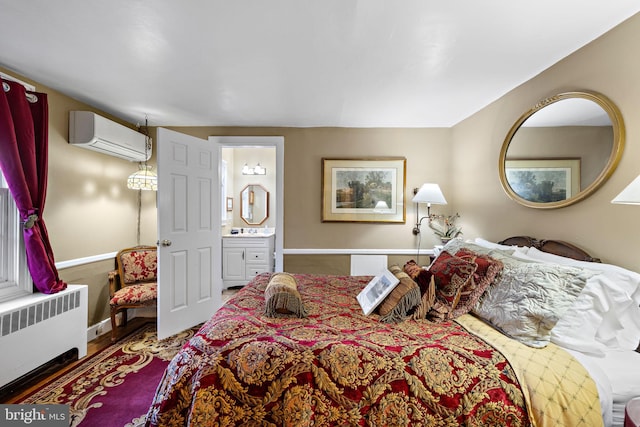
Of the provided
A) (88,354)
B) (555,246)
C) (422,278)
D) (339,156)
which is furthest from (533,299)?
(88,354)

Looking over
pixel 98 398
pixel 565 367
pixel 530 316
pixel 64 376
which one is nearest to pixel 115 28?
pixel 98 398

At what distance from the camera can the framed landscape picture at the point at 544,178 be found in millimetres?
1745

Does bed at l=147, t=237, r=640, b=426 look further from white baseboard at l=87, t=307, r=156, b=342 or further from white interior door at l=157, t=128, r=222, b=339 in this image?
white baseboard at l=87, t=307, r=156, b=342

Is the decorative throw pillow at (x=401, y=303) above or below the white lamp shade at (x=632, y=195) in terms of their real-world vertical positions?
Answer: below

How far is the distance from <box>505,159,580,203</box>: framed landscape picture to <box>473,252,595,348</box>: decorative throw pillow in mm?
687

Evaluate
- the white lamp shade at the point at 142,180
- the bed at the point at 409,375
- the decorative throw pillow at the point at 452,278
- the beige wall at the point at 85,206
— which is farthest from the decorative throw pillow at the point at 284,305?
the white lamp shade at the point at 142,180

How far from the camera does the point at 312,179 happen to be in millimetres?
3453

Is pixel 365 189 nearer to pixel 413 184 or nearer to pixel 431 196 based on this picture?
pixel 413 184

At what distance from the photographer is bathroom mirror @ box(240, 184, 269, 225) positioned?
520cm

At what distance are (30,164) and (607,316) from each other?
12.8 ft

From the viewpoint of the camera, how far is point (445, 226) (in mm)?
3367

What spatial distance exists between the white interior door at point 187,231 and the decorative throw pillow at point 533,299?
2.81 meters

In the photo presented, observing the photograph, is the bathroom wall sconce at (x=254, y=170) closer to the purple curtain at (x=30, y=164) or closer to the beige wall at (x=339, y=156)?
the beige wall at (x=339, y=156)

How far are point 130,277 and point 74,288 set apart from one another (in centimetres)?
67
